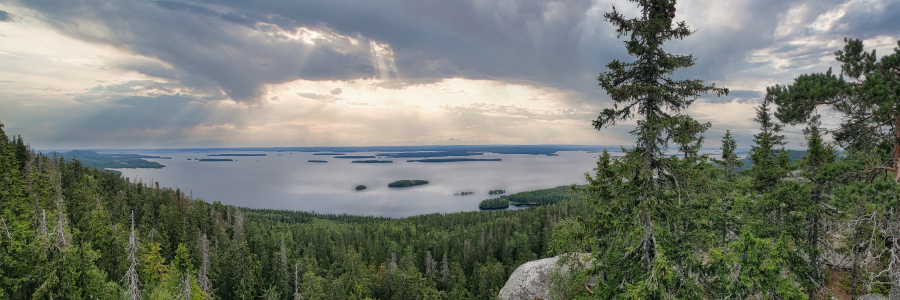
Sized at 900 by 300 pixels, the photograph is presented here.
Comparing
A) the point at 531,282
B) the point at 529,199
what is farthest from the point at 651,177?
the point at 529,199

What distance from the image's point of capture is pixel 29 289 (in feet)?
62.2

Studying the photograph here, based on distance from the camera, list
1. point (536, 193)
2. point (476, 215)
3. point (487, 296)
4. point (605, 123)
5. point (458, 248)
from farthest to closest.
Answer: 1. point (536, 193)
2. point (476, 215)
3. point (458, 248)
4. point (487, 296)
5. point (605, 123)

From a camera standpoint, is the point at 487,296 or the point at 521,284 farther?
the point at 487,296

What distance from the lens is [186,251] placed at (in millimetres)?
41531

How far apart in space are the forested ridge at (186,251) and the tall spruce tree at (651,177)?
427cm

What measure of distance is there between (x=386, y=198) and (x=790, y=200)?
162m

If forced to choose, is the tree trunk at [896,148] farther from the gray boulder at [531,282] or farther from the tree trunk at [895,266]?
the gray boulder at [531,282]

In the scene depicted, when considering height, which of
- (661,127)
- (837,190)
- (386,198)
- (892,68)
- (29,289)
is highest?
(892,68)

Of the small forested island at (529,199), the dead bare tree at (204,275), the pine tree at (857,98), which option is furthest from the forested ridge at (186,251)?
the small forested island at (529,199)

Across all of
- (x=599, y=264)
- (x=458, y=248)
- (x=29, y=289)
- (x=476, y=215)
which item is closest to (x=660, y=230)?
(x=599, y=264)

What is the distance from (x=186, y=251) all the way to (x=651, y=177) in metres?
48.8

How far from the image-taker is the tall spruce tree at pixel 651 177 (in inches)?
365

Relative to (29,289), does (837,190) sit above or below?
above

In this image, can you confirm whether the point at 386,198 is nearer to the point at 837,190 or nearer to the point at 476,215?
the point at 476,215
